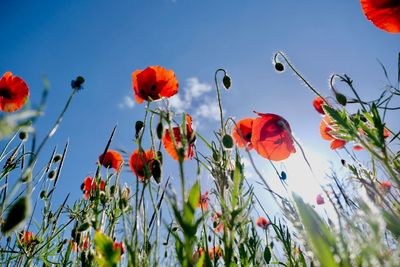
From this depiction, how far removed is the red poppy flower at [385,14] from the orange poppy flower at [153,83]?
1.81 meters

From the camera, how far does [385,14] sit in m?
1.70

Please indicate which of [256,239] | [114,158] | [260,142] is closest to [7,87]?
[114,158]

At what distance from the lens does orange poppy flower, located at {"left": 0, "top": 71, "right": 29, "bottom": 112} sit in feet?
11.2

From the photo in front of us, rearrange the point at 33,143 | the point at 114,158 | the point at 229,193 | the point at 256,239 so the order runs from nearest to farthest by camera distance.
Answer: the point at 33,143 < the point at 229,193 < the point at 256,239 < the point at 114,158

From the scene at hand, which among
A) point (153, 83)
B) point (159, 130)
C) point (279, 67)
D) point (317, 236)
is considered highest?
point (153, 83)

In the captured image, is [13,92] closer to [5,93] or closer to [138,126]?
[5,93]

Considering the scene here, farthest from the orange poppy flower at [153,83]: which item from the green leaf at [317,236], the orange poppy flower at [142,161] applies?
the green leaf at [317,236]

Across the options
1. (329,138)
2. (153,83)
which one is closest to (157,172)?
(329,138)

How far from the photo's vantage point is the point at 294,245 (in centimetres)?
221

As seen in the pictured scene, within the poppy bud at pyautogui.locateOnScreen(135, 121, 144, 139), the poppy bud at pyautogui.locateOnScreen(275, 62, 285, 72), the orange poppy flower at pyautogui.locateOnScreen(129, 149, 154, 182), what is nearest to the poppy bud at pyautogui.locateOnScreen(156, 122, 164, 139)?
the orange poppy flower at pyautogui.locateOnScreen(129, 149, 154, 182)

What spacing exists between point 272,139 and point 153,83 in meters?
1.32

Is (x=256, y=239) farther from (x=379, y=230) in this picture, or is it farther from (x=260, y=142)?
(x=379, y=230)

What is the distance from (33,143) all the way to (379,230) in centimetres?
65

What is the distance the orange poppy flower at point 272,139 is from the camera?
2.35 m
